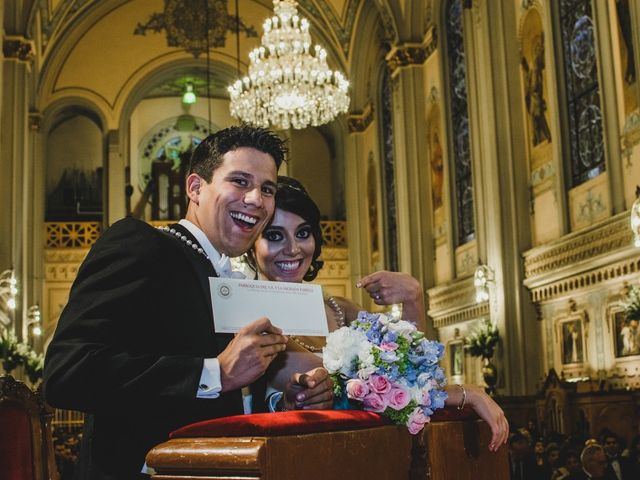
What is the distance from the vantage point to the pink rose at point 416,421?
80.3 inches

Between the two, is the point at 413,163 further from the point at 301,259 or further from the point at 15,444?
the point at 15,444

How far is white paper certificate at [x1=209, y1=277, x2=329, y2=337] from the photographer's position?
207cm

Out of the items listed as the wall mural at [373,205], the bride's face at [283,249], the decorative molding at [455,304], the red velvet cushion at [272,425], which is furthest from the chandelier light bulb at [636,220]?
the wall mural at [373,205]

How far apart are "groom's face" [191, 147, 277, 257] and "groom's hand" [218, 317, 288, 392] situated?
0.40 m

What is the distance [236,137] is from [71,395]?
0.81m

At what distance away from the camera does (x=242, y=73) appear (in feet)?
89.8

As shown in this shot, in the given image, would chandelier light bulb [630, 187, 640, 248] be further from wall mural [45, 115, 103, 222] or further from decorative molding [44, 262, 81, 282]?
wall mural [45, 115, 103, 222]

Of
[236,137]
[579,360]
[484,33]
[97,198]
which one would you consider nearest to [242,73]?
[97,198]

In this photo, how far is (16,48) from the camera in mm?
A: 20828

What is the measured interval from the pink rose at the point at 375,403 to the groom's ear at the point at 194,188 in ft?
2.34

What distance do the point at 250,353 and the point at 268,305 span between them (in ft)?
0.51

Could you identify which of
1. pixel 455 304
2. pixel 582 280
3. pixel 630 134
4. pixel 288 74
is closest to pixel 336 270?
pixel 455 304

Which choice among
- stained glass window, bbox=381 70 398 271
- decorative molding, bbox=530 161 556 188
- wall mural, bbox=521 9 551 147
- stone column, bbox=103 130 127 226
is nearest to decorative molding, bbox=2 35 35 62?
stone column, bbox=103 130 127 226

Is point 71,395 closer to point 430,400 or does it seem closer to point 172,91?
point 430,400
